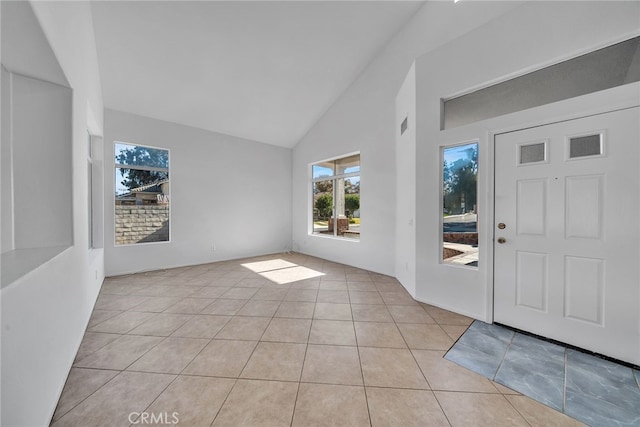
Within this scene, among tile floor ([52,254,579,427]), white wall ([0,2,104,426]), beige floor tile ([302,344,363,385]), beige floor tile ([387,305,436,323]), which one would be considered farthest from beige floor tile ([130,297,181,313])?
beige floor tile ([387,305,436,323])

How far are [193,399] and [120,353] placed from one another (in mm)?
1013

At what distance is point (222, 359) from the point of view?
6.40ft

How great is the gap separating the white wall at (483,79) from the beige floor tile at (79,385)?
3268 mm

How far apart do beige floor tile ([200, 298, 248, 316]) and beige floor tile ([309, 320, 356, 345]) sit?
1.05 metres

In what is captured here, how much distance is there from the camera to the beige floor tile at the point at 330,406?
1382 millimetres

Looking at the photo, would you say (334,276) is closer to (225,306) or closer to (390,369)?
(225,306)

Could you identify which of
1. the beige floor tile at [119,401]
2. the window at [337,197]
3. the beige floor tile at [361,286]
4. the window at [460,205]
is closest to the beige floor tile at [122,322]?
the beige floor tile at [119,401]

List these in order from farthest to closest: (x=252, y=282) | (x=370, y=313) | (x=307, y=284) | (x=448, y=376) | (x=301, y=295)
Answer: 1. (x=252, y=282)
2. (x=307, y=284)
3. (x=301, y=295)
4. (x=370, y=313)
5. (x=448, y=376)

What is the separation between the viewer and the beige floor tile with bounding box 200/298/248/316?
2830 millimetres

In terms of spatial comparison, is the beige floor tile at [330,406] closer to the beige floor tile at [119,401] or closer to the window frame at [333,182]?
the beige floor tile at [119,401]

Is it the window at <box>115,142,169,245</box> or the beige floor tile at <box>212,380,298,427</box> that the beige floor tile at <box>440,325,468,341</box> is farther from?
the window at <box>115,142,169,245</box>

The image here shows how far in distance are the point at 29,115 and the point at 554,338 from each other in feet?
15.7

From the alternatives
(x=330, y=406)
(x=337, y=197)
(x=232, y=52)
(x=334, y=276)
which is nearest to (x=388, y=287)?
(x=334, y=276)

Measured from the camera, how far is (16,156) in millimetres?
1671
